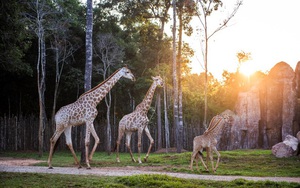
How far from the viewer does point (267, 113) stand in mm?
24000

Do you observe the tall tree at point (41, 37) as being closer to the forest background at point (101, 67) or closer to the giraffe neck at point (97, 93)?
the forest background at point (101, 67)

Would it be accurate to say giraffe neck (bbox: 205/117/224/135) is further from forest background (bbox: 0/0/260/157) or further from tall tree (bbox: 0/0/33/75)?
forest background (bbox: 0/0/260/157)

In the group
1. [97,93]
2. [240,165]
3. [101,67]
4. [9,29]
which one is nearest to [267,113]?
[240,165]

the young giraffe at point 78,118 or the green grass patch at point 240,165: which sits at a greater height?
the young giraffe at point 78,118

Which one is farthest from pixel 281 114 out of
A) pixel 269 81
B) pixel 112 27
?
pixel 112 27

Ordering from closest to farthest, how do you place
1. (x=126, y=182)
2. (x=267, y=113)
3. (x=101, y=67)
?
(x=126, y=182) → (x=267, y=113) → (x=101, y=67)

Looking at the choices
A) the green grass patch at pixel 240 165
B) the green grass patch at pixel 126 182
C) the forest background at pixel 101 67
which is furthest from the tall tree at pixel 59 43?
the green grass patch at pixel 126 182

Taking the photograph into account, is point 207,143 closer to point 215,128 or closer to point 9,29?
point 215,128

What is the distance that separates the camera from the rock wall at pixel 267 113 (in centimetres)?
2273

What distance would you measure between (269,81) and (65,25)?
514 inches

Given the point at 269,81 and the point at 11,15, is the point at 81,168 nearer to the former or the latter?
the point at 11,15

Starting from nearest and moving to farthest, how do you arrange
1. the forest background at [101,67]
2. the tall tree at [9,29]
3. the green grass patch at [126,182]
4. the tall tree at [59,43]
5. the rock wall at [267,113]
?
the green grass patch at [126,182] → the tall tree at [9,29] → the rock wall at [267,113] → the tall tree at [59,43] → the forest background at [101,67]

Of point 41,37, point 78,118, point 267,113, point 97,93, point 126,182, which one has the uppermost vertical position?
point 41,37

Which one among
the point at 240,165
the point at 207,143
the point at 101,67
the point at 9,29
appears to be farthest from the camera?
the point at 101,67
